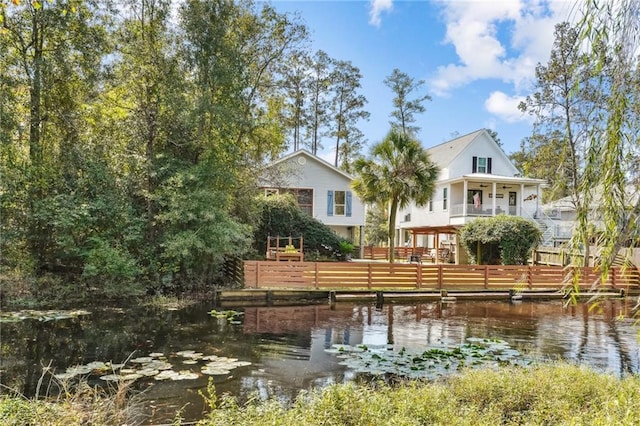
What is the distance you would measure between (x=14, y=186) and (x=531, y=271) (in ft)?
58.8

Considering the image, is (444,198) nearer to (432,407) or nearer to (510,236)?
(510,236)

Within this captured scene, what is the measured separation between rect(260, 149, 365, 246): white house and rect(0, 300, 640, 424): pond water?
993cm

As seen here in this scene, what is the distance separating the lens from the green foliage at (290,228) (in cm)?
1914

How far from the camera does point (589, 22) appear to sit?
360 centimetres

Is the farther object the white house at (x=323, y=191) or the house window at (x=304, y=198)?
the house window at (x=304, y=198)

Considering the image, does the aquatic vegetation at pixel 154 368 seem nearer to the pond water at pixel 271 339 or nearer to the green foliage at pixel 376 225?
the pond water at pixel 271 339

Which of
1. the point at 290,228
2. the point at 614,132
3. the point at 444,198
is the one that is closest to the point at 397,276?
the point at 290,228

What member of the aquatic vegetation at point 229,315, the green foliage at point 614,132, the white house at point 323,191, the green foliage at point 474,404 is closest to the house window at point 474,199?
the white house at point 323,191

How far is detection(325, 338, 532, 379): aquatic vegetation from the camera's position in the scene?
666 cm

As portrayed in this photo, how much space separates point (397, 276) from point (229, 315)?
676cm

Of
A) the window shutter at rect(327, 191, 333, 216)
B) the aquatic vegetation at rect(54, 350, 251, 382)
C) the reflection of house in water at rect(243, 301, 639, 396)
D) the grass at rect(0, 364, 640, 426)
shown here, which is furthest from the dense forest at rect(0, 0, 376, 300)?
the grass at rect(0, 364, 640, 426)

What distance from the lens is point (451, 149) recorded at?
26.5 meters

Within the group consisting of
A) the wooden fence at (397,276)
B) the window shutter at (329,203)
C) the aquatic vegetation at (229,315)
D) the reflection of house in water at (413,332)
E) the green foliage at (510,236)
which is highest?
the window shutter at (329,203)

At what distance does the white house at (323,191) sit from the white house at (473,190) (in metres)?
3.52
